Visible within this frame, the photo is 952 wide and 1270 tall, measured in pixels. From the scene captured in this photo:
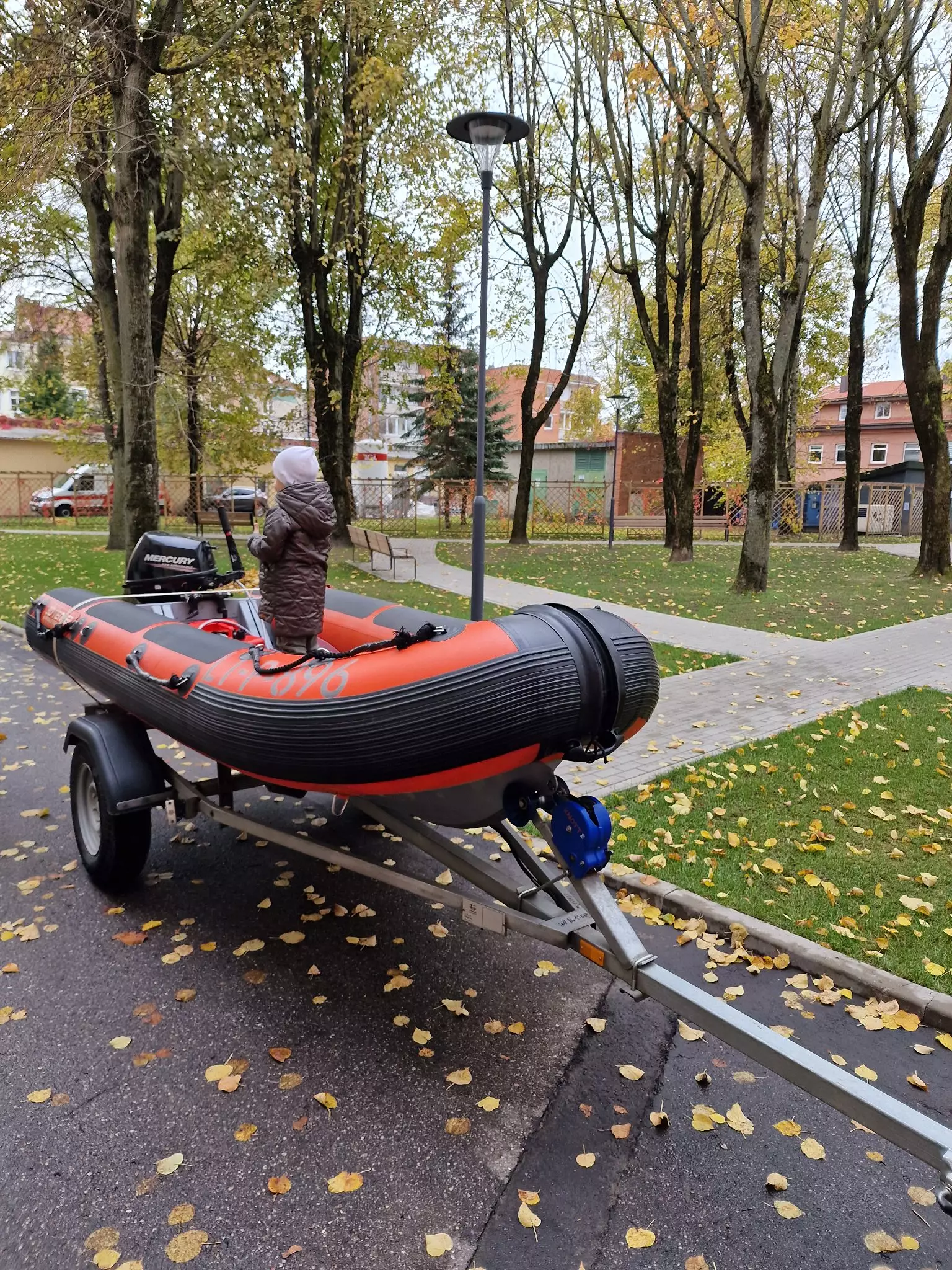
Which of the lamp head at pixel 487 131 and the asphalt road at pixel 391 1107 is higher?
the lamp head at pixel 487 131

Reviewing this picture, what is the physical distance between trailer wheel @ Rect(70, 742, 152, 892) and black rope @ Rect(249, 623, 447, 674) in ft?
3.38

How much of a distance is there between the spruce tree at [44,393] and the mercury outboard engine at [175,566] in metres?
37.9

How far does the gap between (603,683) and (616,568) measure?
14.1 m

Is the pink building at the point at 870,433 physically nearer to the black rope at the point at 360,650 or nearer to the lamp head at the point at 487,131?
the lamp head at the point at 487,131

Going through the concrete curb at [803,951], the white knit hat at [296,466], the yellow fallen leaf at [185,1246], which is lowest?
the yellow fallen leaf at [185,1246]

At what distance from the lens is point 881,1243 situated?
84.9 inches

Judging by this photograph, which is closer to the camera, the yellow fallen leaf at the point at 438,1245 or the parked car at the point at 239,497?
the yellow fallen leaf at the point at 438,1245

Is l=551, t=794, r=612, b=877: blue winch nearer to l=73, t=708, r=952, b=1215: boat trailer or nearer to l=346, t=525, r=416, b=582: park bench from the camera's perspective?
l=73, t=708, r=952, b=1215: boat trailer

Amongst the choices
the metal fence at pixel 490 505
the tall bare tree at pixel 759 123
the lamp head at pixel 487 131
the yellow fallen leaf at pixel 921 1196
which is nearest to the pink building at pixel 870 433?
the metal fence at pixel 490 505

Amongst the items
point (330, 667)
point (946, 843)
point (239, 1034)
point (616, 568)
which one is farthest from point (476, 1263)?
point (616, 568)

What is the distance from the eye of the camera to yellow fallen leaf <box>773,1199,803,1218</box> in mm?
2234

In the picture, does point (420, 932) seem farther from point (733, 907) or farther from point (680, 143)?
point (680, 143)

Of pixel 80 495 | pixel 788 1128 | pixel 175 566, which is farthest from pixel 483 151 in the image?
pixel 80 495

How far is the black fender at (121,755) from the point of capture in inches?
146
